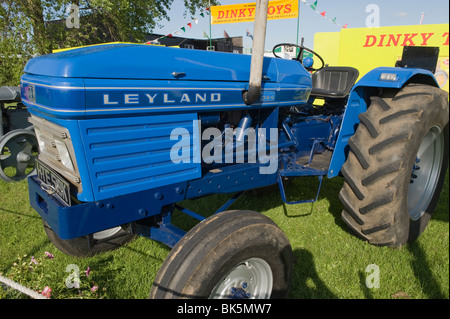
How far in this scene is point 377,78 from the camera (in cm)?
264

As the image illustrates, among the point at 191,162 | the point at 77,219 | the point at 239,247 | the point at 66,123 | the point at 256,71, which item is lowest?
the point at 239,247

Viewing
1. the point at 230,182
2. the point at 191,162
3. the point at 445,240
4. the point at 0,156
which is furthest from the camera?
the point at 0,156

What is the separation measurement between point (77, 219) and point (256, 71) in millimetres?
1266

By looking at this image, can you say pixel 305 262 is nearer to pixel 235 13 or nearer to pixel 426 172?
pixel 426 172

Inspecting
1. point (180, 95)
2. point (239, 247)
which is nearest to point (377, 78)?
point (180, 95)

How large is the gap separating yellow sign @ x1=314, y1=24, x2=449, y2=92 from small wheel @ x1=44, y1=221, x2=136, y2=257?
1051 cm

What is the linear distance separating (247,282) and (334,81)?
8.84 feet

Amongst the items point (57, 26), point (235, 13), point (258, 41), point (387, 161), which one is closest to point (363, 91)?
point (387, 161)

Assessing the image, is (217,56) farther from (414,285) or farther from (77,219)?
(414,285)

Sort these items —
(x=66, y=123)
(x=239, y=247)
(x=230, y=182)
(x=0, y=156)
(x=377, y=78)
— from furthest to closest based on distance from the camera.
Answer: (x=0, y=156)
(x=377, y=78)
(x=230, y=182)
(x=239, y=247)
(x=66, y=123)

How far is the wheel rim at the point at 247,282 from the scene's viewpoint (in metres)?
1.82

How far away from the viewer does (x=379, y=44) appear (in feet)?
36.1

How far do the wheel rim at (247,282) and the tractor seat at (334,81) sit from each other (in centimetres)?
213

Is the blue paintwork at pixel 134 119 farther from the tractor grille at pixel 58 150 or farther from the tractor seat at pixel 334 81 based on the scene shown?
the tractor seat at pixel 334 81
